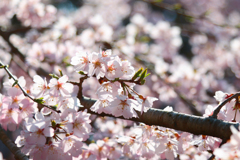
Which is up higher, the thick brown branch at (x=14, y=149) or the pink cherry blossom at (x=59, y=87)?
the pink cherry blossom at (x=59, y=87)

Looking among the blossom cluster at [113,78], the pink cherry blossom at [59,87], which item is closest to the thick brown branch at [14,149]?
the pink cherry blossom at [59,87]

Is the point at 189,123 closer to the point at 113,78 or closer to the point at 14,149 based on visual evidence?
the point at 113,78

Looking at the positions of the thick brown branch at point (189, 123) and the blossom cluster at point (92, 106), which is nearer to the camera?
the thick brown branch at point (189, 123)

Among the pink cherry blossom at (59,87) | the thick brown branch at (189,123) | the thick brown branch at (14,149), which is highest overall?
the pink cherry blossom at (59,87)

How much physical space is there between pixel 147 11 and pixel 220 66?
5.91 metres

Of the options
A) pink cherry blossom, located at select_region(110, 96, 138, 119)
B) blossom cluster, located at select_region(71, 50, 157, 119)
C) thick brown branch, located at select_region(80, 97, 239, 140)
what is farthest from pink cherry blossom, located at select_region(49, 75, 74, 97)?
thick brown branch, located at select_region(80, 97, 239, 140)

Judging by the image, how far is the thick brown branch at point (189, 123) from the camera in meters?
1.11

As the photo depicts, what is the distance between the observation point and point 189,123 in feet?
3.98

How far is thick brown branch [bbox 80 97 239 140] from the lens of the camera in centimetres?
111

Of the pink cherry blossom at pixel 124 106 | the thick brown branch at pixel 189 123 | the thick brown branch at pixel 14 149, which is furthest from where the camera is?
the thick brown branch at pixel 14 149

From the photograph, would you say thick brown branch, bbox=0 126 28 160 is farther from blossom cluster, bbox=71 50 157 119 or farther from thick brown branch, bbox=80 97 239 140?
thick brown branch, bbox=80 97 239 140

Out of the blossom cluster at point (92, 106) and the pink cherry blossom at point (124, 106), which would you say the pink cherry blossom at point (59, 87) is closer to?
the blossom cluster at point (92, 106)

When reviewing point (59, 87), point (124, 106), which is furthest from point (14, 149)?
point (124, 106)

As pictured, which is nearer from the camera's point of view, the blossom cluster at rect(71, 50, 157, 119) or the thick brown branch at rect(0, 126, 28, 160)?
the blossom cluster at rect(71, 50, 157, 119)
